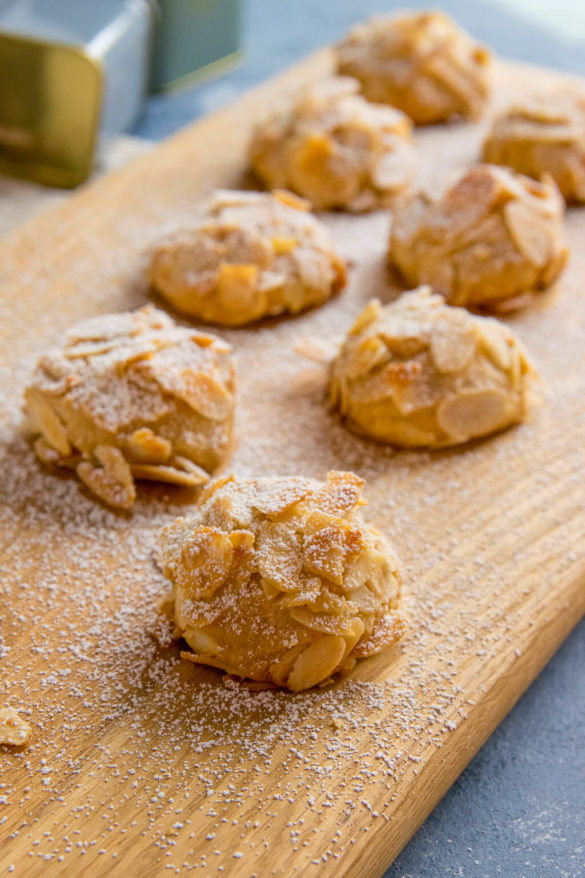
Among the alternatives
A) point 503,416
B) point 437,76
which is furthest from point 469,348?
point 437,76

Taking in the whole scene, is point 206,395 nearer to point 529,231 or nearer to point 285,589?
point 285,589

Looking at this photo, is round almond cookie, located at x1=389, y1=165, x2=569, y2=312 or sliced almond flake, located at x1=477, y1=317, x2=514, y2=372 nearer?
sliced almond flake, located at x1=477, y1=317, x2=514, y2=372

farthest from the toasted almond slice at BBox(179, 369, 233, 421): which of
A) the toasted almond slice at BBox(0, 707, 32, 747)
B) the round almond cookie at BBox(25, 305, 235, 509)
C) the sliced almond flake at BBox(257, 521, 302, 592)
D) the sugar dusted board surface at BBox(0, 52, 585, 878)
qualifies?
the toasted almond slice at BBox(0, 707, 32, 747)

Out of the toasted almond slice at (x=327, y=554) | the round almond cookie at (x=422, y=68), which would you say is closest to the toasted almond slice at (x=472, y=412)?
the toasted almond slice at (x=327, y=554)

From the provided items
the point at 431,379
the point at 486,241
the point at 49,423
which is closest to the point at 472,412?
the point at 431,379

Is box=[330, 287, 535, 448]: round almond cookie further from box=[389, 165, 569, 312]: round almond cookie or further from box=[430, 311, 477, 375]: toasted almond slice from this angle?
box=[389, 165, 569, 312]: round almond cookie

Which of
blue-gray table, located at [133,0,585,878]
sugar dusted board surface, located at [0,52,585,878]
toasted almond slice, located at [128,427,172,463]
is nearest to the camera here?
sugar dusted board surface, located at [0,52,585,878]

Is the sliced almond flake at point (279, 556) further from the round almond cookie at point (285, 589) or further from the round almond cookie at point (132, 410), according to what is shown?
the round almond cookie at point (132, 410)
